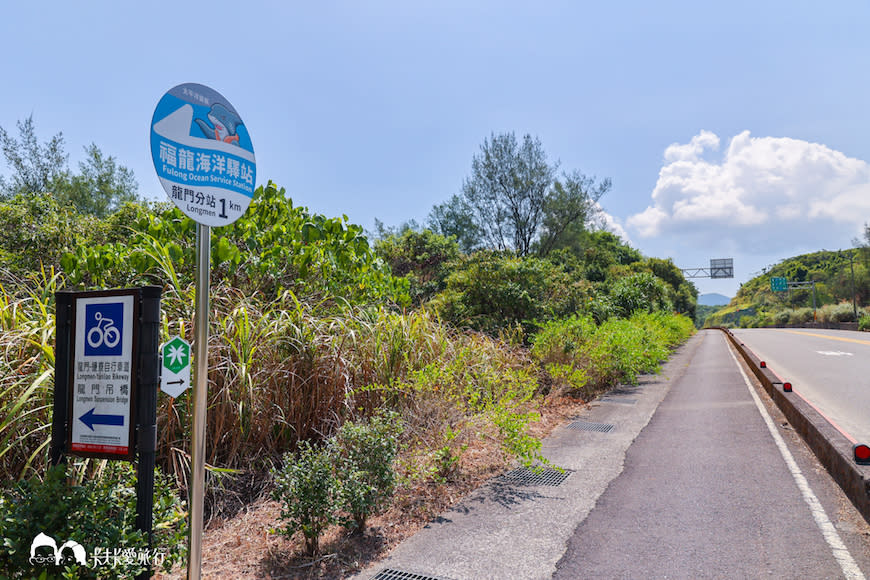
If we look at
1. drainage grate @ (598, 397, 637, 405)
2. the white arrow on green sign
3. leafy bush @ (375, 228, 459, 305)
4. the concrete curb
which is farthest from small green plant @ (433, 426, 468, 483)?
leafy bush @ (375, 228, 459, 305)

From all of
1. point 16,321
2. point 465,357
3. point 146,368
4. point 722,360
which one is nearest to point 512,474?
point 465,357

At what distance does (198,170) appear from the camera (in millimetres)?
2648

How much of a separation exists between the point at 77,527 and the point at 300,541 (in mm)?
1420

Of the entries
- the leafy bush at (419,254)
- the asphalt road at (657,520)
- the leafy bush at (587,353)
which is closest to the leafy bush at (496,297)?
the leafy bush at (587,353)

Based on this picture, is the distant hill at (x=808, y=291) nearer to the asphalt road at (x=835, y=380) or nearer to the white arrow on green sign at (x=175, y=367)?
the asphalt road at (x=835, y=380)

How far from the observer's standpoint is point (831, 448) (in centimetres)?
508

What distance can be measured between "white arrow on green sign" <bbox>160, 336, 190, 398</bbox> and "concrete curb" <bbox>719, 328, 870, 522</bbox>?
4.84 metres

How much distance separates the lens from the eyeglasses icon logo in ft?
7.89

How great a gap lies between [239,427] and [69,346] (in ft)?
5.79

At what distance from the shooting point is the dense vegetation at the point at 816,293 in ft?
175

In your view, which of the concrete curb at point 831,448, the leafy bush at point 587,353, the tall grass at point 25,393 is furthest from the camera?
the leafy bush at point 587,353

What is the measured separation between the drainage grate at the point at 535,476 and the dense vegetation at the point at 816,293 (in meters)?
42.9

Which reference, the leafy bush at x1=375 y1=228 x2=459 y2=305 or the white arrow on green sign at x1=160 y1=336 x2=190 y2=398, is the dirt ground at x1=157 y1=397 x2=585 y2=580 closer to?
the white arrow on green sign at x1=160 y1=336 x2=190 y2=398

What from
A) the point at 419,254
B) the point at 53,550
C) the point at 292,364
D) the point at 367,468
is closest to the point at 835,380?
the point at 367,468
